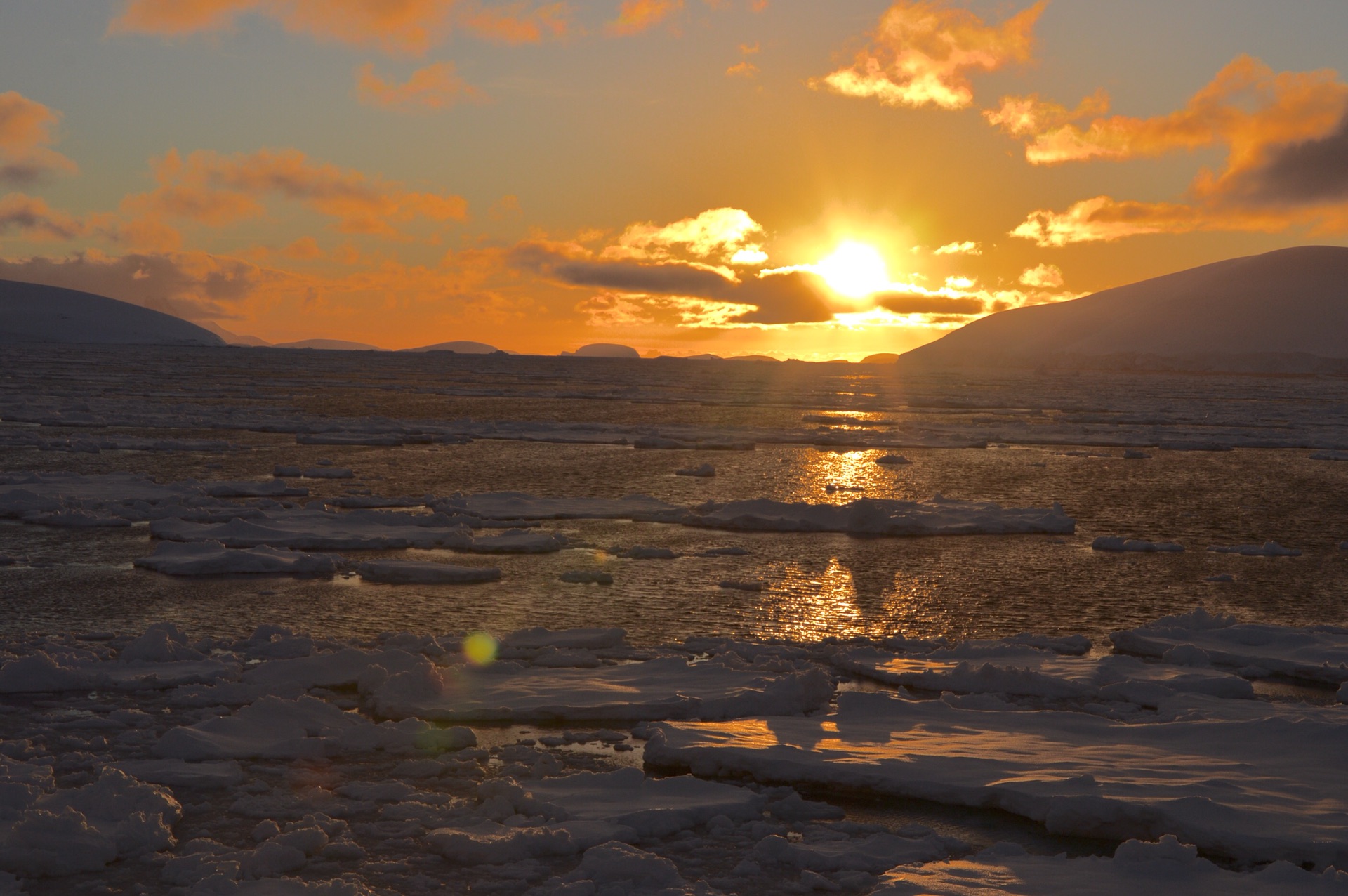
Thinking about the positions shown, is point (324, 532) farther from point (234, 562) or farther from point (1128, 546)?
point (1128, 546)

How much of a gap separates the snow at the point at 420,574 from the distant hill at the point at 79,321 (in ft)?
548

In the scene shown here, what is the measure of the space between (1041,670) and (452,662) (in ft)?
11.8

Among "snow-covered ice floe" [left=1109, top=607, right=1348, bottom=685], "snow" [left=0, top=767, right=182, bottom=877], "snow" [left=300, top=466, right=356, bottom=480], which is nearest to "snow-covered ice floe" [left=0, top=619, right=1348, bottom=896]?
"snow" [left=0, top=767, right=182, bottom=877]

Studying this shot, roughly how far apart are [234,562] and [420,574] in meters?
1.59

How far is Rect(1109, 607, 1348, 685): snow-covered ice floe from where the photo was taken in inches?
258

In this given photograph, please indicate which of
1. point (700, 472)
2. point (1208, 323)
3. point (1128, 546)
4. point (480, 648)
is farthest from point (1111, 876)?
point (1208, 323)

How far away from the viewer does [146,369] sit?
64.1m

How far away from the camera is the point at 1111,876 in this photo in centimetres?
387

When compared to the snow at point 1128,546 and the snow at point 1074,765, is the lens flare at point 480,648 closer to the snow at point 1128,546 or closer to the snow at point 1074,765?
the snow at point 1074,765

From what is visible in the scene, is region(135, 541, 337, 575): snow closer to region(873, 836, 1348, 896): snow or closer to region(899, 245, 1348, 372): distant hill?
region(873, 836, 1348, 896): snow

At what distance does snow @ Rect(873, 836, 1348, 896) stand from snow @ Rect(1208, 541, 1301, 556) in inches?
308

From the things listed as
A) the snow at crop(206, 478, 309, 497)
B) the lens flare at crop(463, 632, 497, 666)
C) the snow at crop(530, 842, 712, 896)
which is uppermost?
the snow at crop(206, 478, 309, 497)

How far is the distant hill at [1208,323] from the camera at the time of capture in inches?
4454

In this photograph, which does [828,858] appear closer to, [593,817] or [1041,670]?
[593,817]
